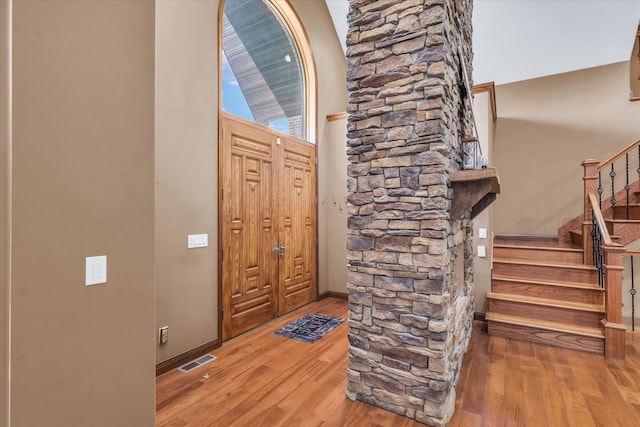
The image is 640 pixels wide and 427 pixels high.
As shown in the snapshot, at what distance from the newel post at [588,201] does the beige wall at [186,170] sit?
4.36 m

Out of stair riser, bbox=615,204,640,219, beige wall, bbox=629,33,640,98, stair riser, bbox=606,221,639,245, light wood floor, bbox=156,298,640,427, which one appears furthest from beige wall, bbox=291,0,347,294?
beige wall, bbox=629,33,640,98

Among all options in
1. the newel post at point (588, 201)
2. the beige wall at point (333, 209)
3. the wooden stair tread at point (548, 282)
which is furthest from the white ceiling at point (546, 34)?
the wooden stair tread at point (548, 282)

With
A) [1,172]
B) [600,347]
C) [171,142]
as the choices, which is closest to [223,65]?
[171,142]

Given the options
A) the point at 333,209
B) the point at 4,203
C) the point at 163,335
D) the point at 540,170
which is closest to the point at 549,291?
the point at 540,170

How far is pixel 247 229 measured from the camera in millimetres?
3662

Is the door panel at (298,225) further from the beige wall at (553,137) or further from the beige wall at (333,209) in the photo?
the beige wall at (553,137)

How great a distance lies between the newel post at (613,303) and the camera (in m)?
3.03

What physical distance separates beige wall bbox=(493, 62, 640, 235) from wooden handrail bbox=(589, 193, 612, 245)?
1.35 metres

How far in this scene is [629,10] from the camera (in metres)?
4.08

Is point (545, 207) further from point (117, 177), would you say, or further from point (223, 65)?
point (117, 177)

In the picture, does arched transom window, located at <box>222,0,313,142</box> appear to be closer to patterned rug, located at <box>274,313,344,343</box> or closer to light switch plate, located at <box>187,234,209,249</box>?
light switch plate, located at <box>187,234,209,249</box>

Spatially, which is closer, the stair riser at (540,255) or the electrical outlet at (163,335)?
the electrical outlet at (163,335)

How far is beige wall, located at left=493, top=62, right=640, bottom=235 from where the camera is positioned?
482 cm

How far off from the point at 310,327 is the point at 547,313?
2.60 metres
